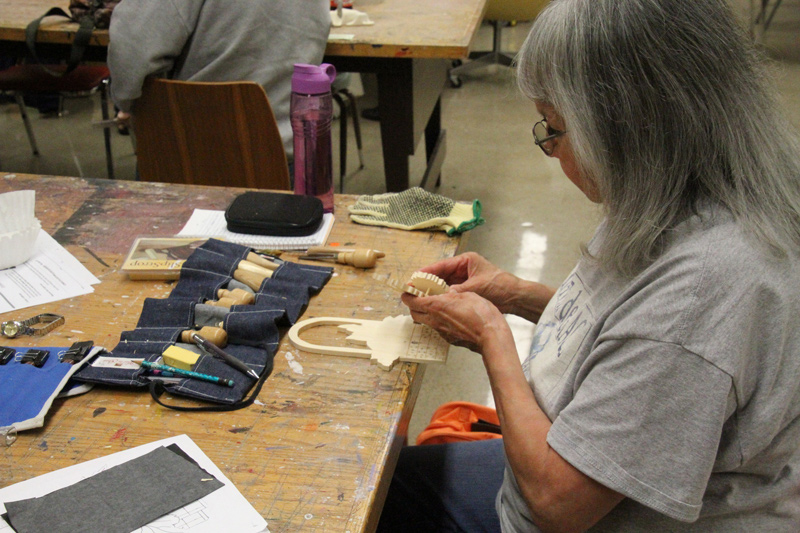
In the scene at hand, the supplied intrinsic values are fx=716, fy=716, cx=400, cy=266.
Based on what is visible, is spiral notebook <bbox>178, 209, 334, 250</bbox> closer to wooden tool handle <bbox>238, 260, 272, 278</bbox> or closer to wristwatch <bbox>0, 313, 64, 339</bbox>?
Result: wooden tool handle <bbox>238, 260, 272, 278</bbox>

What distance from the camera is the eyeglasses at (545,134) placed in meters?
0.98

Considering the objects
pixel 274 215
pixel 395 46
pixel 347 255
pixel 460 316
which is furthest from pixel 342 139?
pixel 460 316

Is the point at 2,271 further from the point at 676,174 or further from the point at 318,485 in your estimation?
the point at 676,174

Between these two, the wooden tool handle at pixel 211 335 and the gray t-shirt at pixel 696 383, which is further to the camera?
the wooden tool handle at pixel 211 335

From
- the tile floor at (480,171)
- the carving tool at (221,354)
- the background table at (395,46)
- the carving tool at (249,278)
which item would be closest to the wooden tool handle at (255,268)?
the carving tool at (249,278)

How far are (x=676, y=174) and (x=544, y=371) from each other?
34 centimetres

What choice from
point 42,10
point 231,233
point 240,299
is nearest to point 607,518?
point 240,299

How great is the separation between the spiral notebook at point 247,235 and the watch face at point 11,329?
0.40 metres

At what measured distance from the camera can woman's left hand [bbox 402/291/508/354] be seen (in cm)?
110

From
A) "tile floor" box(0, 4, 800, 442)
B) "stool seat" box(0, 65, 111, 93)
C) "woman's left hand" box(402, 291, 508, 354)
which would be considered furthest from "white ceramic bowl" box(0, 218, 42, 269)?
"stool seat" box(0, 65, 111, 93)

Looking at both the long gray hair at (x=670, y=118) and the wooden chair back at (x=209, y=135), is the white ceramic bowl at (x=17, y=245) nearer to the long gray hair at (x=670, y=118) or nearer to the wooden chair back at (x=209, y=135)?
the wooden chair back at (x=209, y=135)

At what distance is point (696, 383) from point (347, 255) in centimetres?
77

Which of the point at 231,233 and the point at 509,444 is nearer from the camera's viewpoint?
the point at 509,444

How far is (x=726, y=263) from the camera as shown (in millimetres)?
791
